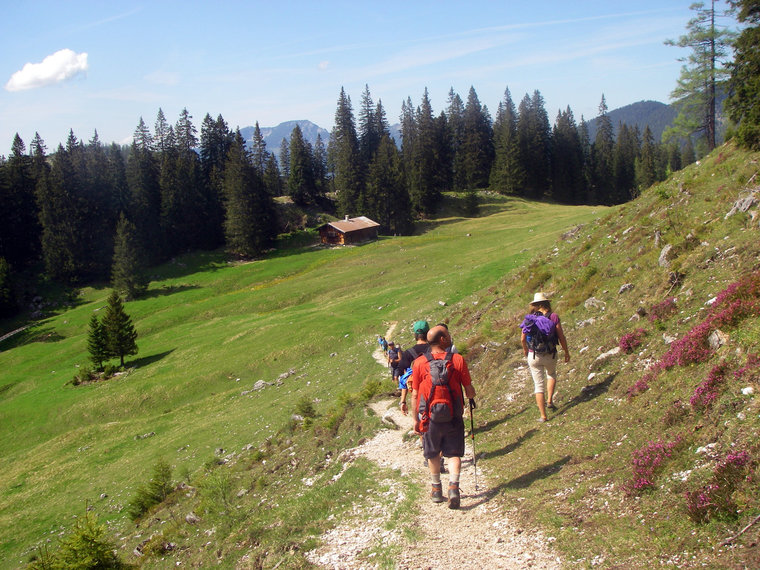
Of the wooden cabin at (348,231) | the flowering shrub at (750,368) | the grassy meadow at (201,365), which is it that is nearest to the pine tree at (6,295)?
the grassy meadow at (201,365)

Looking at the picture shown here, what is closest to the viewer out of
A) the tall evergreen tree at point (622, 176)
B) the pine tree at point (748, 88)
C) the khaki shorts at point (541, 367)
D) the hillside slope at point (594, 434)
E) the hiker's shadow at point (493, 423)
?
the hillside slope at point (594, 434)

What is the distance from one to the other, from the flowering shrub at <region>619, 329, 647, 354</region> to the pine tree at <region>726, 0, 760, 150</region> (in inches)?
477

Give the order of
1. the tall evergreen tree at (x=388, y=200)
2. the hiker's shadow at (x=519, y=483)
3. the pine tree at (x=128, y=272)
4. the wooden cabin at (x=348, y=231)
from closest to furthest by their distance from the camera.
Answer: the hiker's shadow at (x=519, y=483) < the pine tree at (x=128, y=272) < the wooden cabin at (x=348, y=231) < the tall evergreen tree at (x=388, y=200)

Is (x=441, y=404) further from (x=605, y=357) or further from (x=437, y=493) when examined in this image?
(x=605, y=357)

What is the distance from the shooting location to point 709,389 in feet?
25.3

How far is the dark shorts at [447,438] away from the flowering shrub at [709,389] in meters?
3.58

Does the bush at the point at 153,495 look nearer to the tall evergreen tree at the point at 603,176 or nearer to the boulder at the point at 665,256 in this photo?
the boulder at the point at 665,256

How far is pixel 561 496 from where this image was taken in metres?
7.45

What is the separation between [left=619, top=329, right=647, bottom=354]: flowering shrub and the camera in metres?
11.3

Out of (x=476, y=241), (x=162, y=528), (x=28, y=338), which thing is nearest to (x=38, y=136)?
(x=28, y=338)

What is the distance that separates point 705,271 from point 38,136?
110290 millimetres

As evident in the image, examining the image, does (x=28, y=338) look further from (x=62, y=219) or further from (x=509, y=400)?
(x=509, y=400)

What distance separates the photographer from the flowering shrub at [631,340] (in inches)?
446

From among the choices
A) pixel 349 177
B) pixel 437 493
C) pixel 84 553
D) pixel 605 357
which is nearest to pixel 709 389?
pixel 605 357
